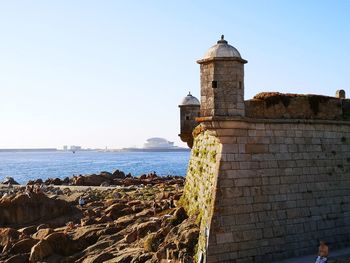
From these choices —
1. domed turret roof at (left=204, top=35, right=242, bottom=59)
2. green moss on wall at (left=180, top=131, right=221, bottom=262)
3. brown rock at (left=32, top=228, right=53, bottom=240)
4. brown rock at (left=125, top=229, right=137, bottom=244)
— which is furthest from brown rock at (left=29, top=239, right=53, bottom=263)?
domed turret roof at (left=204, top=35, right=242, bottom=59)

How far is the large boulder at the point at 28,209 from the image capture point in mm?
27141

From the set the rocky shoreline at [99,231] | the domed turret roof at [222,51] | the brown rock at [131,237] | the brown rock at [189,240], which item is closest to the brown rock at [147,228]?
Result: the rocky shoreline at [99,231]

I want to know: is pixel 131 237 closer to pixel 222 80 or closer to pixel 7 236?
pixel 7 236

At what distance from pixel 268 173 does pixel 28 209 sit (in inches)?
703

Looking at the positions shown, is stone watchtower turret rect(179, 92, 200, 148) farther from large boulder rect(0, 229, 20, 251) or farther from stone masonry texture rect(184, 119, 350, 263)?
large boulder rect(0, 229, 20, 251)

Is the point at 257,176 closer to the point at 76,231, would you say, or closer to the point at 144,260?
the point at 144,260

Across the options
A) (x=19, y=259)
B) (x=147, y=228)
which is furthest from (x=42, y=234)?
(x=147, y=228)

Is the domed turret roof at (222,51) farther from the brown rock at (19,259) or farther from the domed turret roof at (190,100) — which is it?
the brown rock at (19,259)

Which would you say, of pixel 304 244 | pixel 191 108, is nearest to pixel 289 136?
pixel 304 244

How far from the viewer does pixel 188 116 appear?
22.9 metres

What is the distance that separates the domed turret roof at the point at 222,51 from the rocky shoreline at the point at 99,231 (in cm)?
600

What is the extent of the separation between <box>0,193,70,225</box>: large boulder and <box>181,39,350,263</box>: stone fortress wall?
1325cm

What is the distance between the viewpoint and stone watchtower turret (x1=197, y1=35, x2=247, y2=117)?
14258 millimetres

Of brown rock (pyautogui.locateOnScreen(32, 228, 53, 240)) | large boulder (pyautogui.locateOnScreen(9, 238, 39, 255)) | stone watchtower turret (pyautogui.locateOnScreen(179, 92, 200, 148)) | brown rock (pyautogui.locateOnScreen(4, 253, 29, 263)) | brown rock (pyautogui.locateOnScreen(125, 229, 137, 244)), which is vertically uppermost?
stone watchtower turret (pyautogui.locateOnScreen(179, 92, 200, 148))
